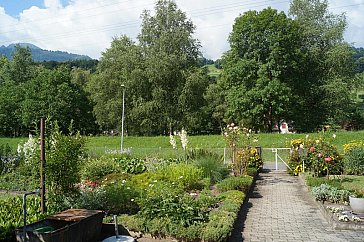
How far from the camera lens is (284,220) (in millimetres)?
9367

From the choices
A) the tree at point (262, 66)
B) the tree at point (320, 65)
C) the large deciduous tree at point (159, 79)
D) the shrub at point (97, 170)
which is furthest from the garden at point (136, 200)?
the tree at point (320, 65)

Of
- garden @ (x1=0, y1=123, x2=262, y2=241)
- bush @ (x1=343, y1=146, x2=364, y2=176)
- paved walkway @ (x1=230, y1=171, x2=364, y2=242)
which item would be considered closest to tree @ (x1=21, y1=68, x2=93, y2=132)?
garden @ (x1=0, y1=123, x2=262, y2=241)

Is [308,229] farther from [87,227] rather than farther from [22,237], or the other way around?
[22,237]

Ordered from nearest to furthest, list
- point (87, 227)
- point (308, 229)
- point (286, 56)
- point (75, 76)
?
point (87, 227) → point (308, 229) → point (286, 56) → point (75, 76)

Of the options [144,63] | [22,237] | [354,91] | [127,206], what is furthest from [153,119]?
[22,237]

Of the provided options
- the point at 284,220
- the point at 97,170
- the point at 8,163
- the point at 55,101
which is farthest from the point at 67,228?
the point at 55,101

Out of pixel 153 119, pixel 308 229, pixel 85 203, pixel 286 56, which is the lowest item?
pixel 308 229

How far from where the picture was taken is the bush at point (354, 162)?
54.5 feet

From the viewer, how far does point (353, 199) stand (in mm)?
9195

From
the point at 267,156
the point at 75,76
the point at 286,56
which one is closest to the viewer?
the point at 267,156

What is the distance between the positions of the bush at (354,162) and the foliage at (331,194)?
6237mm

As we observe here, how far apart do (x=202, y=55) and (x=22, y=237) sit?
106 ft

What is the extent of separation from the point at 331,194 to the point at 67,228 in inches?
279

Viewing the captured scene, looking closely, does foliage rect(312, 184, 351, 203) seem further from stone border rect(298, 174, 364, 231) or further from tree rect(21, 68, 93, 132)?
tree rect(21, 68, 93, 132)
